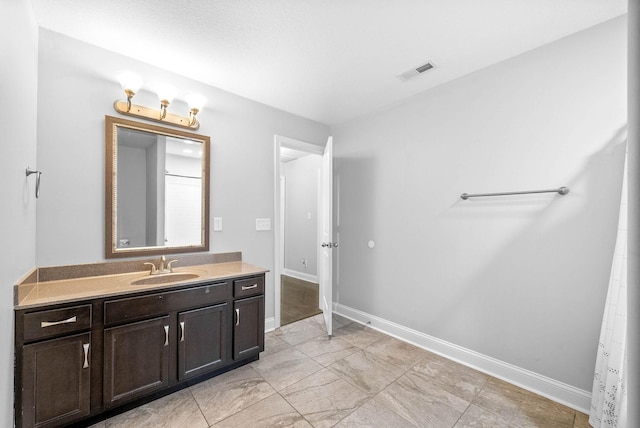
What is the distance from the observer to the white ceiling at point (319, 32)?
1698 millimetres

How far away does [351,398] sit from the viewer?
196 centimetres

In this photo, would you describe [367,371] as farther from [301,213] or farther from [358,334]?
[301,213]

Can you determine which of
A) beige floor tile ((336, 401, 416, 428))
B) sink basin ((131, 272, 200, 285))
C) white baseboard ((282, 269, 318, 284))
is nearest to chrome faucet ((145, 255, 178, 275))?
sink basin ((131, 272, 200, 285))

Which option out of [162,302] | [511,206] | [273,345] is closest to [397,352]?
[273,345]

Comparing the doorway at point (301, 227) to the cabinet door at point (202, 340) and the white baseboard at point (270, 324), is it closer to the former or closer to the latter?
the white baseboard at point (270, 324)

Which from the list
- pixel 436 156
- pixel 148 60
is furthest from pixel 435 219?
pixel 148 60

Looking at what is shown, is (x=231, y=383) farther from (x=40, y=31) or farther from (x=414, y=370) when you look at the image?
(x=40, y=31)

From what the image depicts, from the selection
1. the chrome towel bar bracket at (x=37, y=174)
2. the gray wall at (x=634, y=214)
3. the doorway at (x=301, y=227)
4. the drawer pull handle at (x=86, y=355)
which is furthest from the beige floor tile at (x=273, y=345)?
the gray wall at (x=634, y=214)

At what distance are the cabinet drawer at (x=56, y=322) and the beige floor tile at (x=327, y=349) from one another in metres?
1.67

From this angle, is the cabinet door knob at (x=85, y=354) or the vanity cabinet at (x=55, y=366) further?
the cabinet door knob at (x=85, y=354)

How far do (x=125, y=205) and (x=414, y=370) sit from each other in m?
2.64

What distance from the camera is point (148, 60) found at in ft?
7.38

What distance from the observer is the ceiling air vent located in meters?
2.27

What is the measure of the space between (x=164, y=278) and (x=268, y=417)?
124 cm
